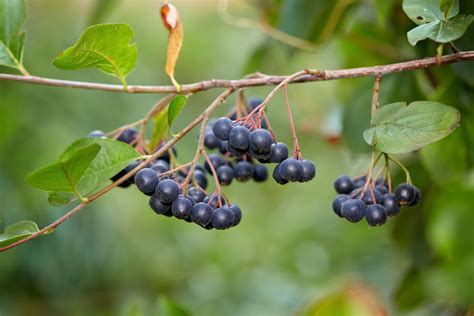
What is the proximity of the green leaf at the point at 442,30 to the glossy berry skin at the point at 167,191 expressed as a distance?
12.9 inches

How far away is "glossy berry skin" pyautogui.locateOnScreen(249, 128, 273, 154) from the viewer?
73 cm

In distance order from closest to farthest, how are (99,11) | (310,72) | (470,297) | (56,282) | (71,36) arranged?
(310,72) < (470,297) < (99,11) < (56,282) < (71,36)

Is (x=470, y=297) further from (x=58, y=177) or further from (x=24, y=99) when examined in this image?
(x=24, y=99)

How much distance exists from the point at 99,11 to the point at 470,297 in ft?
3.11

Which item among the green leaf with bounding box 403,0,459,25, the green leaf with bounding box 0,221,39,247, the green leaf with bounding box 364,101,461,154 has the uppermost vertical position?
the green leaf with bounding box 403,0,459,25

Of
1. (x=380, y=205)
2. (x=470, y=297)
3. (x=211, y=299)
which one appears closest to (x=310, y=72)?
(x=380, y=205)

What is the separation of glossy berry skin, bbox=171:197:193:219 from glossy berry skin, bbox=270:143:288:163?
0.12 metres

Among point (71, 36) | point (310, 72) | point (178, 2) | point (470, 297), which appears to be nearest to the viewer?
point (310, 72)

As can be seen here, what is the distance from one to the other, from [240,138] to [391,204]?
23cm

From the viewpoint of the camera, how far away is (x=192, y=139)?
390 cm

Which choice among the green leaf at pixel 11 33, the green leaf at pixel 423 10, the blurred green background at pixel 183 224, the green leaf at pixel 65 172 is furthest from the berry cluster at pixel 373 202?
the blurred green background at pixel 183 224

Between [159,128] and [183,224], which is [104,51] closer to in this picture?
[159,128]

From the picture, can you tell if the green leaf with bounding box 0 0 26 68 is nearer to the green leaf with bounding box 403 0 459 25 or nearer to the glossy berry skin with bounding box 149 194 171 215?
the glossy berry skin with bounding box 149 194 171 215

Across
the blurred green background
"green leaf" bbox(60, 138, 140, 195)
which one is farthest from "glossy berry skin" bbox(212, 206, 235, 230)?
the blurred green background
